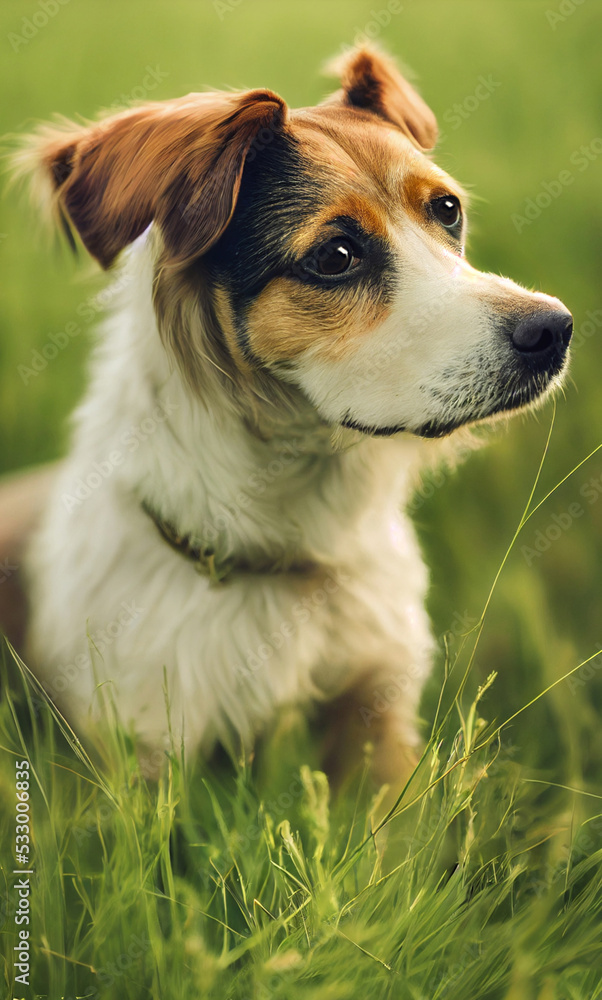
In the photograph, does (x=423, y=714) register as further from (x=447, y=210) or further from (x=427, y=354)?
(x=447, y=210)

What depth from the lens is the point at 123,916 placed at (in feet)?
4.69

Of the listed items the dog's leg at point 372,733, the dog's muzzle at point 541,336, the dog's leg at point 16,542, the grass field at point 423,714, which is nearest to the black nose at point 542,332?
the dog's muzzle at point 541,336

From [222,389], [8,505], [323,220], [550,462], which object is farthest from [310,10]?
[8,505]

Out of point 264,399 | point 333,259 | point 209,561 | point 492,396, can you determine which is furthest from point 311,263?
point 209,561

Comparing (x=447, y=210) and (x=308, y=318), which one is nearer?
(x=308, y=318)

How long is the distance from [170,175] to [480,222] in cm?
151

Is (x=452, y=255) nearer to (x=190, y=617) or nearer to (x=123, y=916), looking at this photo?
(x=190, y=617)

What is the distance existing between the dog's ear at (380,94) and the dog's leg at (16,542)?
1383 millimetres

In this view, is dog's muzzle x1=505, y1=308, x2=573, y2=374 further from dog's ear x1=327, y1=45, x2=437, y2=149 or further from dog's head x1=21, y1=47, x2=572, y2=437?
dog's ear x1=327, y1=45, x2=437, y2=149

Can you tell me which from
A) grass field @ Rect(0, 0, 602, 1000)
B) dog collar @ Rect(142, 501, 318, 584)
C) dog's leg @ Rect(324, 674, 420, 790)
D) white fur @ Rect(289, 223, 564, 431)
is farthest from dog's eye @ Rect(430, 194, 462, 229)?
dog's leg @ Rect(324, 674, 420, 790)

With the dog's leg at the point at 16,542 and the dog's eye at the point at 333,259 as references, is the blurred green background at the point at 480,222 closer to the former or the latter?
the dog's leg at the point at 16,542

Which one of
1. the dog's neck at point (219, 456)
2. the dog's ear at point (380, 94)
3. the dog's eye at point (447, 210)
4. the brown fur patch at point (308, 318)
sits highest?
the dog's ear at point (380, 94)

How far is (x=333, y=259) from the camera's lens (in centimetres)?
168

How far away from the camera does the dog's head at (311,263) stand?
5.27 feet
